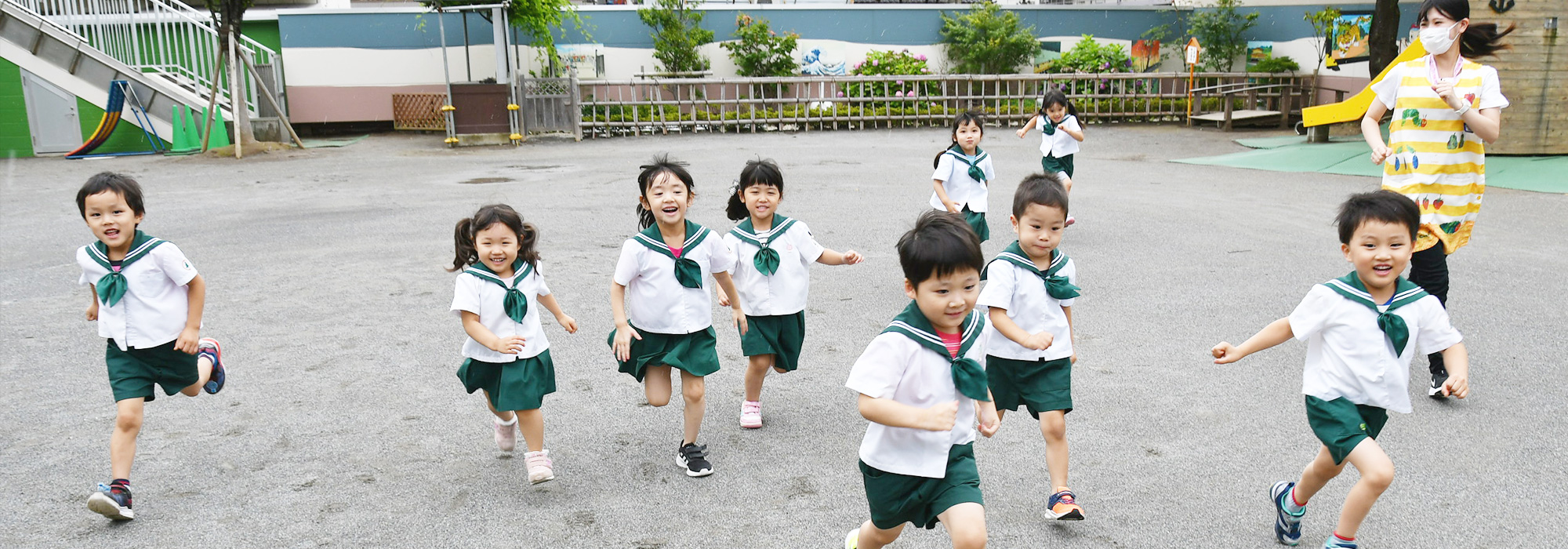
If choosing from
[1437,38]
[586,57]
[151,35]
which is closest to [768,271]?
[1437,38]

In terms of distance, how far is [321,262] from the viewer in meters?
8.16

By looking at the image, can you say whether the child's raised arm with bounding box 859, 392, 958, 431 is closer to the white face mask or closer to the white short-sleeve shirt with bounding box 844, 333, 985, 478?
the white short-sleeve shirt with bounding box 844, 333, 985, 478

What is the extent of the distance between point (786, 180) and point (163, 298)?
31.2 ft

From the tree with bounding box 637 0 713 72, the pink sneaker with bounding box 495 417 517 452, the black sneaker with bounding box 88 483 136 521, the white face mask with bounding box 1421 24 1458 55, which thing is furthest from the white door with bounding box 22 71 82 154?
the white face mask with bounding box 1421 24 1458 55

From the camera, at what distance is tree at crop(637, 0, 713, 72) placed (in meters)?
22.3

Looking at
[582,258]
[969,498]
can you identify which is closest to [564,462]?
[969,498]

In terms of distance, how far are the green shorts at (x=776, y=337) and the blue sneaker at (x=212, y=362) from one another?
2163mm

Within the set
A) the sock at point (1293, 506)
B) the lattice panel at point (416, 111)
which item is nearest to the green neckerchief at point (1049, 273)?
the sock at point (1293, 506)

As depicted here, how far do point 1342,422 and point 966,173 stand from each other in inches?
152

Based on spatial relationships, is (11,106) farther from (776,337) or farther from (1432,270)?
(1432,270)

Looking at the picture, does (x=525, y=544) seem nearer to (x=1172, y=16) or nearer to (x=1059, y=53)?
(x=1059, y=53)

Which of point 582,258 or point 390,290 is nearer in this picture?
point 390,290

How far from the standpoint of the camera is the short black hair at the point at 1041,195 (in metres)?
3.43

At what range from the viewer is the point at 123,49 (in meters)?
19.4
